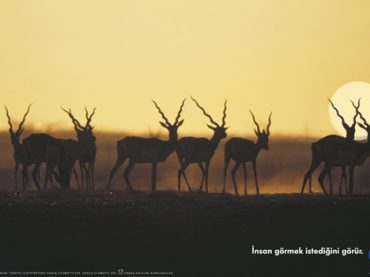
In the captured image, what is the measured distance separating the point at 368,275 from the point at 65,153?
29.4 metres

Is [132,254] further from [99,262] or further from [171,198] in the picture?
[171,198]

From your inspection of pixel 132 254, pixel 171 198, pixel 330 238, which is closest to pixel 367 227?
pixel 330 238

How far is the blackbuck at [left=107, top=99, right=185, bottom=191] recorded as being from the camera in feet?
151

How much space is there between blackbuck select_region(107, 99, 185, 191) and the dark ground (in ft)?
38.2

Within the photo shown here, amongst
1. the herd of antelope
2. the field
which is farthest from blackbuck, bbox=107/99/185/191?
the field

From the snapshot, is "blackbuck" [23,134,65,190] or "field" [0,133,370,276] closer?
"field" [0,133,370,276]

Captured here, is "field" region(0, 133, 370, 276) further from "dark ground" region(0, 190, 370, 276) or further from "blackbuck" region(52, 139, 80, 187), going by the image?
"blackbuck" region(52, 139, 80, 187)

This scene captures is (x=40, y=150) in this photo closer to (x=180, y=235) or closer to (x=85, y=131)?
(x=85, y=131)

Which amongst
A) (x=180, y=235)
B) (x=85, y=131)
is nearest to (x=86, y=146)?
(x=85, y=131)

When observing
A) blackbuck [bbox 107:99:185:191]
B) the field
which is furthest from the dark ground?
blackbuck [bbox 107:99:185:191]

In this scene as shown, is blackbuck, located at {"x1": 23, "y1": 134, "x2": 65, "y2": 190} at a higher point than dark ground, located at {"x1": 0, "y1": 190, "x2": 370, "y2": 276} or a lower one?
higher

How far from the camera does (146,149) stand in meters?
45.9

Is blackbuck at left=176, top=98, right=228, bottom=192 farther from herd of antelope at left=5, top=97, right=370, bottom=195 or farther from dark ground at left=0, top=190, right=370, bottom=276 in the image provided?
dark ground at left=0, top=190, right=370, bottom=276

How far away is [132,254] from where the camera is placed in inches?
821
